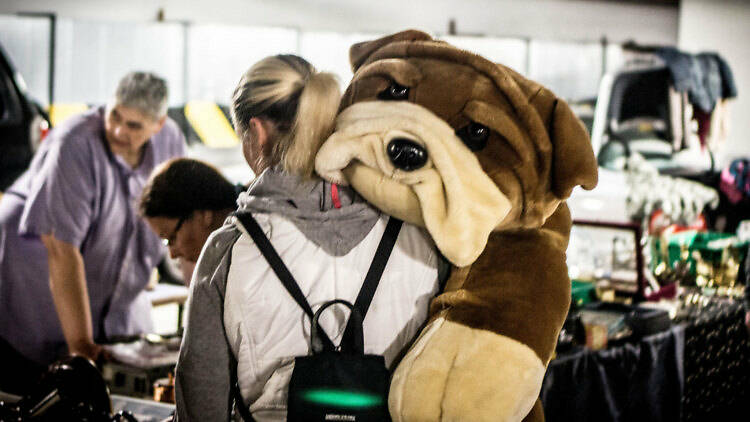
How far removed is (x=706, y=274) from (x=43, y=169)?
3.03m

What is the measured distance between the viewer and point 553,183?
1.31 metres

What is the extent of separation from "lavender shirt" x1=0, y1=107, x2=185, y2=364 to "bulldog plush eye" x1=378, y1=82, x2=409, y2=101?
156 centimetres

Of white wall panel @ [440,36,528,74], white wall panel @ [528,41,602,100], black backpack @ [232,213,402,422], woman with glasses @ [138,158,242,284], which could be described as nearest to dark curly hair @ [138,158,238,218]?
woman with glasses @ [138,158,242,284]

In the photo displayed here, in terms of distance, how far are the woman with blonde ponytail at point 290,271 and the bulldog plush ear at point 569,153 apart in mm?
250

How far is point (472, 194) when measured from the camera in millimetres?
1204

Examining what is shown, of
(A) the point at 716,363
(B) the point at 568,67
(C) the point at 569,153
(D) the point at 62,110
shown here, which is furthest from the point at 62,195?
(B) the point at 568,67

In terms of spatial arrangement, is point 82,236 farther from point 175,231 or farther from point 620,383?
point 620,383

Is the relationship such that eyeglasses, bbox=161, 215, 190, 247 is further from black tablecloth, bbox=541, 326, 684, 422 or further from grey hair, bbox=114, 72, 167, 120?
black tablecloth, bbox=541, 326, 684, 422

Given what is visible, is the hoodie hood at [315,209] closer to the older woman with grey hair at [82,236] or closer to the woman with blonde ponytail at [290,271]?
the woman with blonde ponytail at [290,271]

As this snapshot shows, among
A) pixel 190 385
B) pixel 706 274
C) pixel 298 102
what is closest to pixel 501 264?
pixel 298 102

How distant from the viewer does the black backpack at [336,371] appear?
122 cm

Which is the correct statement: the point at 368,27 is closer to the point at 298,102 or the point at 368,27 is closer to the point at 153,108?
the point at 153,108

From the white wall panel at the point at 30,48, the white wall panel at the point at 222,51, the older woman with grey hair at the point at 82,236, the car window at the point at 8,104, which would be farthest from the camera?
the white wall panel at the point at 222,51

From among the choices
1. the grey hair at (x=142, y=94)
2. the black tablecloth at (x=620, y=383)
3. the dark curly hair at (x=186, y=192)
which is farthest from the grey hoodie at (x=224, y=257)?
the grey hair at (x=142, y=94)
